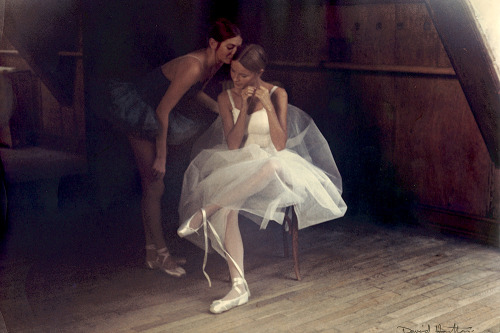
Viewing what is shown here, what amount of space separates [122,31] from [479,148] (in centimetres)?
295

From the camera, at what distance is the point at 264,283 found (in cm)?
369

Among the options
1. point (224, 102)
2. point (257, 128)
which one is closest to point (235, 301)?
point (257, 128)

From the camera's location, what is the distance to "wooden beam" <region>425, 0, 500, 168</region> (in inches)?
129

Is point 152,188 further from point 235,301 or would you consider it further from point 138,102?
point 235,301

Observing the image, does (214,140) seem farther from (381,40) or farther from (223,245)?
(381,40)

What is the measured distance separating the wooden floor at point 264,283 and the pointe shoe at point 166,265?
0.18ft

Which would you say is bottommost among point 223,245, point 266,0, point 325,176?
point 223,245

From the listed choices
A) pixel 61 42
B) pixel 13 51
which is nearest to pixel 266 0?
pixel 61 42

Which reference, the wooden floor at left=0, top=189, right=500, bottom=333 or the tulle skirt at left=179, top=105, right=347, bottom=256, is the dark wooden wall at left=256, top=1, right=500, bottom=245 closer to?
the wooden floor at left=0, top=189, right=500, bottom=333

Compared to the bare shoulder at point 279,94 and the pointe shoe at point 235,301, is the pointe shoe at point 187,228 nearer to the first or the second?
the pointe shoe at point 235,301

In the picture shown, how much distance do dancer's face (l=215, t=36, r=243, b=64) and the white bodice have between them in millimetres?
213

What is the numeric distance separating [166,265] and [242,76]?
1.36 metres

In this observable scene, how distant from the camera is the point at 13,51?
4.66 m
